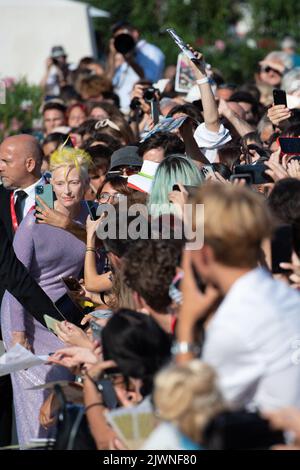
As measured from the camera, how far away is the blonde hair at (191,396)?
3.10 meters

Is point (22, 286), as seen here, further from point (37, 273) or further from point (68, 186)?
point (68, 186)

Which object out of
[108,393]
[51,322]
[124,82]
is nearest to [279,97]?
[51,322]

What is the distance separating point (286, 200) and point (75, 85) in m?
9.16

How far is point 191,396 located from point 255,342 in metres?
0.36

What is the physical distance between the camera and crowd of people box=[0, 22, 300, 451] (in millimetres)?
3322

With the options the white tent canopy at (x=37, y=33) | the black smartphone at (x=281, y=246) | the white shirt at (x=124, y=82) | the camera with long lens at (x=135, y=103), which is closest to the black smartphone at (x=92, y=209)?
the black smartphone at (x=281, y=246)

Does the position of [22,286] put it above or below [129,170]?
below

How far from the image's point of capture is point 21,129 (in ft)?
40.8

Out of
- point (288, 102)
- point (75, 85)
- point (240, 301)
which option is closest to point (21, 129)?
point (75, 85)

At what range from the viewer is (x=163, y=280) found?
4152mm

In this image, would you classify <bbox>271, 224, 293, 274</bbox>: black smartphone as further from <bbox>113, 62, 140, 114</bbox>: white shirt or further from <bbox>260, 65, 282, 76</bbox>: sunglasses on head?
<bbox>113, 62, 140, 114</bbox>: white shirt

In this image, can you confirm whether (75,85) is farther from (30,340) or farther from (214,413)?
(214,413)

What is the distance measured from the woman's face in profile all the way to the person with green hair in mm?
1218

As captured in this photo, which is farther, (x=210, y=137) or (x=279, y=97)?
(x=210, y=137)
